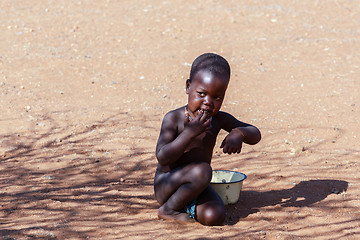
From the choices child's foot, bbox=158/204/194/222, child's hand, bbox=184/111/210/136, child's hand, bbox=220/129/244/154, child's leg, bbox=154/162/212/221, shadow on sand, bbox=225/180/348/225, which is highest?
child's hand, bbox=184/111/210/136

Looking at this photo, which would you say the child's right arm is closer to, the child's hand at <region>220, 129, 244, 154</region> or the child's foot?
the child's hand at <region>220, 129, 244, 154</region>

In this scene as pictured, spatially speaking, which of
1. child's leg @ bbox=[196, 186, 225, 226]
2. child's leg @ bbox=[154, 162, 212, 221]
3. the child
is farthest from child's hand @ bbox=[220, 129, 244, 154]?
child's leg @ bbox=[196, 186, 225, 226]

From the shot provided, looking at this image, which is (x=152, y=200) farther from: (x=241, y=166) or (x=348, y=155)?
(x=348, y=155)

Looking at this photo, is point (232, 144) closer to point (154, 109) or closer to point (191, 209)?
point (191, 209)

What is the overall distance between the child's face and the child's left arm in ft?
0.69

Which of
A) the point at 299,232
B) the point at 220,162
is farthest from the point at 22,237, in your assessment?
the point at 220,162

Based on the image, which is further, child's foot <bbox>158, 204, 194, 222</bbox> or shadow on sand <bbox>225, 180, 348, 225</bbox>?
shadow on sand <bbox>225, 180, 348, 225</bbox>

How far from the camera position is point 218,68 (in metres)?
3.30

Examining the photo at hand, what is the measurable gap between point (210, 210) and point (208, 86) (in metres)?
0.82


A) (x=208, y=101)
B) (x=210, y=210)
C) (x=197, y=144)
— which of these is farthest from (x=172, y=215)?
(x=208, y=101)

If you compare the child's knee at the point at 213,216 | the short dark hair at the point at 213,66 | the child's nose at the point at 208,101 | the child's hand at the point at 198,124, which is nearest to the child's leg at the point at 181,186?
the child's knee at the point at 213,216

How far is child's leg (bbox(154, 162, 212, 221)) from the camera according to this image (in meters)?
3.34

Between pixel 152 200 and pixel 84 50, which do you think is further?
pixel 84 50

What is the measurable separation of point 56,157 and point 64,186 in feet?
2.36
